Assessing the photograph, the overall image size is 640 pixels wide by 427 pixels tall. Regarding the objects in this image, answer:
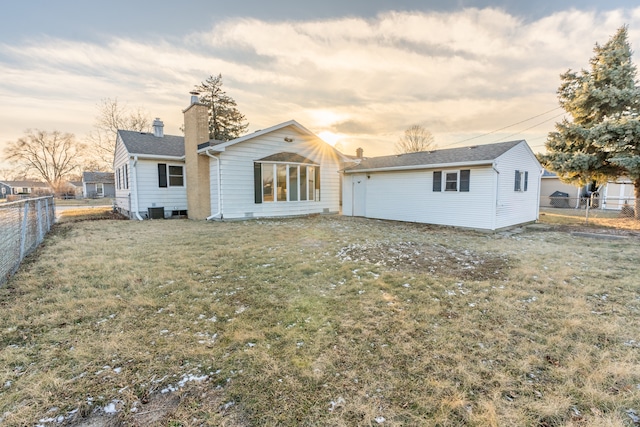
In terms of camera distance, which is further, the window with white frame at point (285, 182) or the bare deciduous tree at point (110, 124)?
the bare deciduous tree at point (110, 124)

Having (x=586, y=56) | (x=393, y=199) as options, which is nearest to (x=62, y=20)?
(x=393, y=199)

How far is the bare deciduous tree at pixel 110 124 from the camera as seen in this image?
2388 centimetres

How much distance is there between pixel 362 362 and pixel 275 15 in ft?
33.0

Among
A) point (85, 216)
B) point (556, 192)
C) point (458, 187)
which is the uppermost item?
point (458, 187)

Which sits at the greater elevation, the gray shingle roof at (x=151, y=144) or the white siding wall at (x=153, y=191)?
the gray shingle roof at (x=151, y=144)

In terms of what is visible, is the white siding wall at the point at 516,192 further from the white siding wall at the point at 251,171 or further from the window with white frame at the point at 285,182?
→ the window with white frame at the point at 285,182

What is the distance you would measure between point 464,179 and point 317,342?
956 cm

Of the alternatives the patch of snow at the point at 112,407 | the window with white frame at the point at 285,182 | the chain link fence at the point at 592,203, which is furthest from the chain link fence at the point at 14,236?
the chain link fence at the point at 592,203

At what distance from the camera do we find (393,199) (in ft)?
40.7

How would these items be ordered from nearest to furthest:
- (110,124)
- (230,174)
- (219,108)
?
(230,174)
(110,124)
(219,108)

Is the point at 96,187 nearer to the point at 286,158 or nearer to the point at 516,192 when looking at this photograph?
the point at 286,158

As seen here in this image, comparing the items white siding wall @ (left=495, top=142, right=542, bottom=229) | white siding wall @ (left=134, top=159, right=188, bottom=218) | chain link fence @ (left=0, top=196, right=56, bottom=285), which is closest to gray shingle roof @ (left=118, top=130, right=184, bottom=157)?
white siding wall @ (left=134, top=159, right=188, bottom=218)

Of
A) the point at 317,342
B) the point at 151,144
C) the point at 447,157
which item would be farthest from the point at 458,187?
the point at 151,144

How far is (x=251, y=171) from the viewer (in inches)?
454
